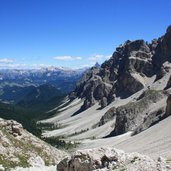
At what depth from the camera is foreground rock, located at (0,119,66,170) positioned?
56.5 m

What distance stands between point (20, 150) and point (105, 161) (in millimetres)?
32288

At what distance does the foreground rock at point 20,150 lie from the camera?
56.5m

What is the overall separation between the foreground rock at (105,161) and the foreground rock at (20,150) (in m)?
21.0

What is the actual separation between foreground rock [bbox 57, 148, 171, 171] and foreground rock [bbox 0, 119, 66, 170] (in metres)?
21.0

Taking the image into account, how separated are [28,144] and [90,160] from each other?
3596cm

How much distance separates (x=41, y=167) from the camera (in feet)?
189

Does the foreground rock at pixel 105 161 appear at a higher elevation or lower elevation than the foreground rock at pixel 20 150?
higher

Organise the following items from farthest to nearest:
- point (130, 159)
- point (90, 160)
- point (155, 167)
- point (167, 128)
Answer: point (167, 128), point (90, 160), point (130, 159), point (155, 167)

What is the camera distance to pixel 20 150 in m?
61.0

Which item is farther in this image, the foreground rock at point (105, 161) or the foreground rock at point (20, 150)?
the foreground rock at point (20, 150)

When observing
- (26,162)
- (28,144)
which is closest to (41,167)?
(26,162)

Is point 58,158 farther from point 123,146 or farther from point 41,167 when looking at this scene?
point 123,146

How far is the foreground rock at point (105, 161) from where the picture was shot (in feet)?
87.4

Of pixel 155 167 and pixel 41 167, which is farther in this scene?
pixel 41 167
